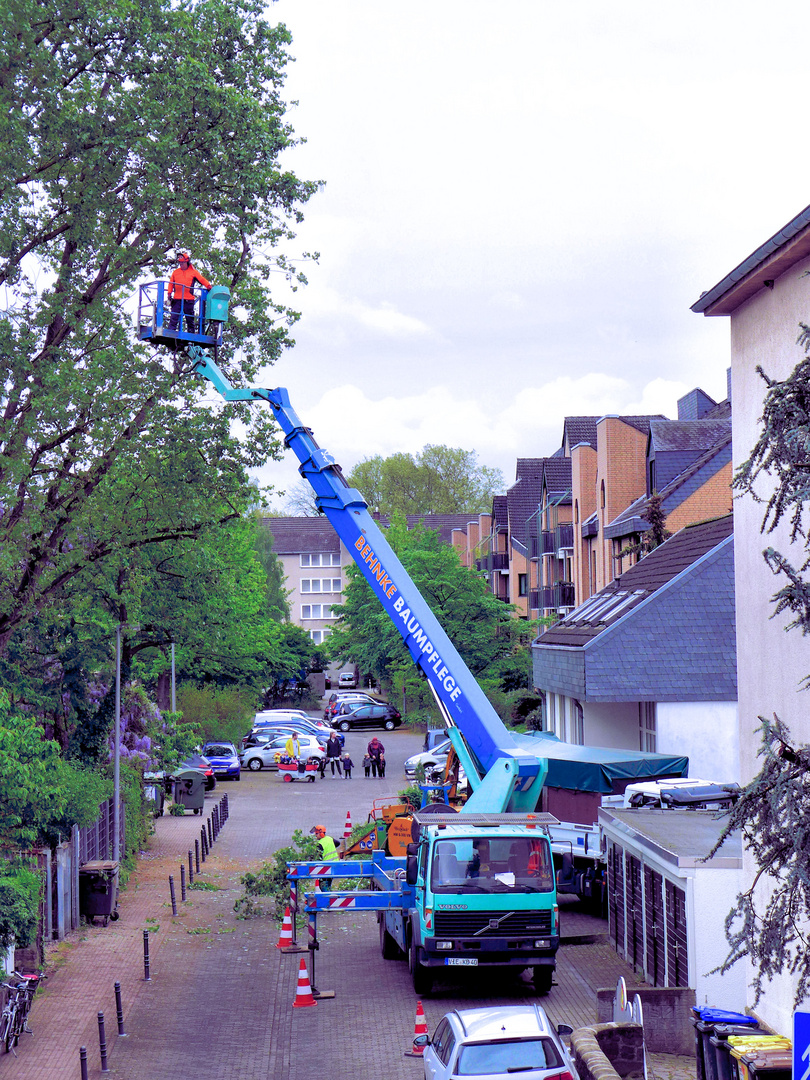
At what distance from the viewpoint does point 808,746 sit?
8344mm

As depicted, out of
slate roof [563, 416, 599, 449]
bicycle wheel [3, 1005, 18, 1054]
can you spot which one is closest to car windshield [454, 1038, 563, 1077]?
bicycle wheel [3, 1005, 18, 1054]

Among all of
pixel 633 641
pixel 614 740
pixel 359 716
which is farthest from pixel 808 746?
pixel 359 716

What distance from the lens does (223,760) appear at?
140 ft

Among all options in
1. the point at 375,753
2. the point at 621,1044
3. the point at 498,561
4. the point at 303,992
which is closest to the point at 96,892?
the point at 303,992

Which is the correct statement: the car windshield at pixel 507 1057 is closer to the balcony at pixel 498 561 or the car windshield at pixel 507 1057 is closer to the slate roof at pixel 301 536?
the balcony at pixel 498 561

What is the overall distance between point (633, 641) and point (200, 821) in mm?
15038

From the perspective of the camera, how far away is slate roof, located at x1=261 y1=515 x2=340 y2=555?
10331 centimetres

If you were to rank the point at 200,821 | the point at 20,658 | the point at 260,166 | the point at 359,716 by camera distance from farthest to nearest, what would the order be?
the point at 359,716 < the point at 200,821 < the point at 20,658 < the point at 260,166

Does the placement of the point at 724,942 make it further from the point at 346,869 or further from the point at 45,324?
the point at 45,324

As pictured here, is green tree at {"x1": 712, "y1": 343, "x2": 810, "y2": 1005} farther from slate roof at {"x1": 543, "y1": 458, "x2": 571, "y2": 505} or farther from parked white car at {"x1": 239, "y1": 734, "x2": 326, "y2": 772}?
slate roof at {"x1": 543, "y1": 458, "x2": 571, "y2": 505}

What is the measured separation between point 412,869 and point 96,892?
7.70 metres

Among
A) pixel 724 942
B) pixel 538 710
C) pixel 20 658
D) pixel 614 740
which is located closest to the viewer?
pixel 724 942

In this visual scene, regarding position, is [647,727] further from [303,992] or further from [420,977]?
[303,992]

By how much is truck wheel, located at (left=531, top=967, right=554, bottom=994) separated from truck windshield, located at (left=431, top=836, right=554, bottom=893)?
120cm
